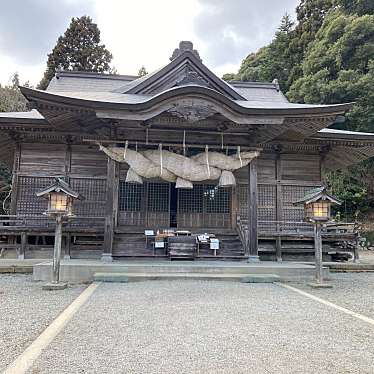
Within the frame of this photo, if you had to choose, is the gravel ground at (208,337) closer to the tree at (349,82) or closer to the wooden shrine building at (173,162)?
the wooden shrine building at (173,162)

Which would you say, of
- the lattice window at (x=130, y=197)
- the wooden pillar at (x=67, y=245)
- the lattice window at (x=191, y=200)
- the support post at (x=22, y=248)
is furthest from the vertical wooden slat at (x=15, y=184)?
the lattice window at (x=191, y=200)

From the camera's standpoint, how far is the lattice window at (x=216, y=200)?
36.2ft

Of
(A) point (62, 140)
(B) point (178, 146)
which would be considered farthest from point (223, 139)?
(A) point (62, 140)

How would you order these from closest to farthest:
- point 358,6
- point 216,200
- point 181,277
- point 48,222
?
point 181,277
point 48,222
point 216,200
point 358,6

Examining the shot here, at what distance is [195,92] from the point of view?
8219 millimetres

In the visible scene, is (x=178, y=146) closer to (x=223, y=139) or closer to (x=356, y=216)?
(x=223, y=139)

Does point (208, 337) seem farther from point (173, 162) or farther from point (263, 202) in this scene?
point (263, 202)

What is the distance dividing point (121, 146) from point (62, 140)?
220 centimetres

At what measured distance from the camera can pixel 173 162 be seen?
30.5ft

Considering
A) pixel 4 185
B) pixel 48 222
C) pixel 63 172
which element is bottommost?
pixel 48 222

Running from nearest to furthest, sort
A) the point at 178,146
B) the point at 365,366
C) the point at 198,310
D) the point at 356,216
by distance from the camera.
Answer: the point at 365,366, the point at 198,310, the point at 178,146, the point at 356,216

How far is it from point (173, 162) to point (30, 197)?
15.4ft

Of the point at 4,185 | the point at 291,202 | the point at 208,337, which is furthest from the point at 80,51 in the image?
the point at 208,337

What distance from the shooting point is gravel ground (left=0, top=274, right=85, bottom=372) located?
137 inches
